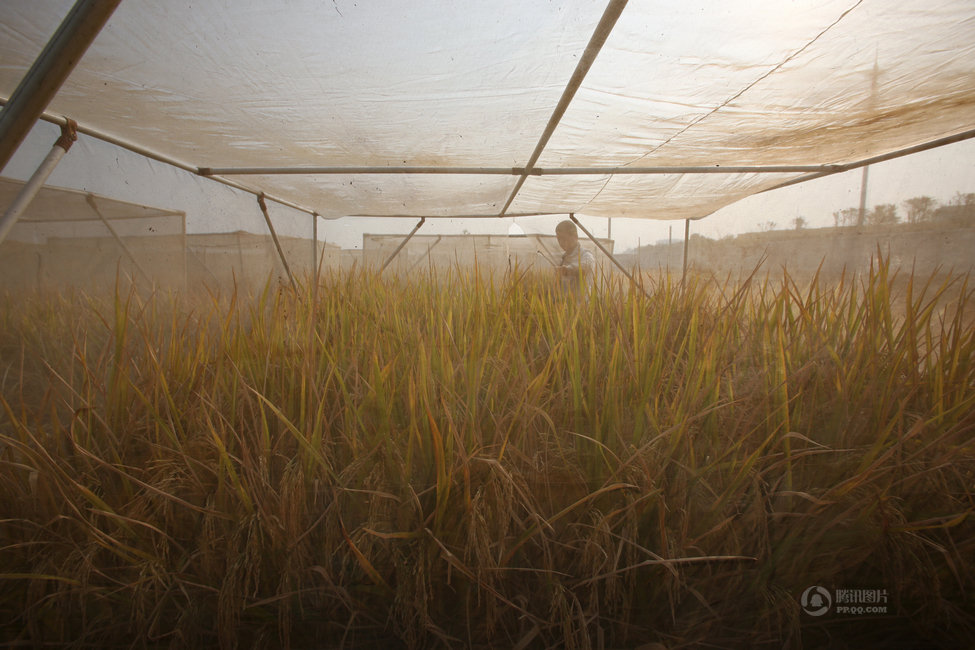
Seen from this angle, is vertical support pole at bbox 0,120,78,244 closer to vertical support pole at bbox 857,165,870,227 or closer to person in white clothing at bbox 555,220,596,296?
person in white clothing at bbox 555,220,596,296

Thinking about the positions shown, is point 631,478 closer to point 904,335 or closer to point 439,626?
point 439,626

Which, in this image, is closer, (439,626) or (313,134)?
(439,626)

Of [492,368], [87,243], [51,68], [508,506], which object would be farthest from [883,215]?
[87,243]

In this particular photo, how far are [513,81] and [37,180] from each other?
1826 mm

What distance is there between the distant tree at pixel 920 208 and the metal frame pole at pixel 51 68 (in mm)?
2417

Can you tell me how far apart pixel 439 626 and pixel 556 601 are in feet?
0.65

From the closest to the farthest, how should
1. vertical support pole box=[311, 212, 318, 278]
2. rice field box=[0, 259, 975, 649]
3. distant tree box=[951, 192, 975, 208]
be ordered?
1. rice field box=[0, 259, 975, 649]
2. distant tree box=[951, 192, 975, 208]
3. vertical support pole box=[311, 212, 318, 278]

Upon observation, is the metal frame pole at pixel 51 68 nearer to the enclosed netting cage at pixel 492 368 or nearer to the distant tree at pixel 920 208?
the enclosed netting cage at pixel 492 368

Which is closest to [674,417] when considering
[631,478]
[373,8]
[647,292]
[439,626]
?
[631,478]

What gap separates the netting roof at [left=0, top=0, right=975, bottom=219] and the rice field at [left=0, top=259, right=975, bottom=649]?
1001 mm

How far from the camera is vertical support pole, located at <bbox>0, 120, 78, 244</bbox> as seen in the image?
1.20m

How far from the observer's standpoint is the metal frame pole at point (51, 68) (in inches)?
26.6

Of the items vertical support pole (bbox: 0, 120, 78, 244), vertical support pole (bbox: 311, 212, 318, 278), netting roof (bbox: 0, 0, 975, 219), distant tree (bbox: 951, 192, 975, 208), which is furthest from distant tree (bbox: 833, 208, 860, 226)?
vertical support pole (bbox: 311, 212, 318, 278)

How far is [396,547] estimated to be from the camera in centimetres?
63
